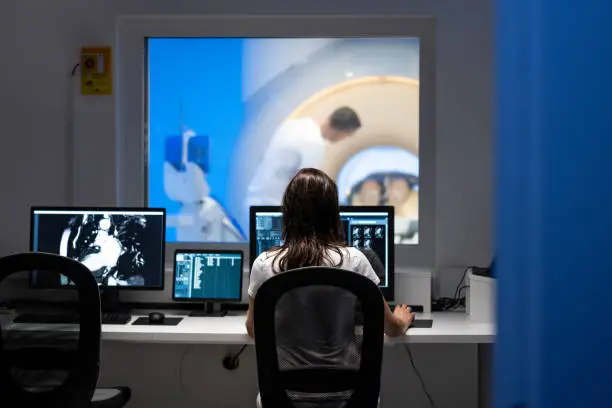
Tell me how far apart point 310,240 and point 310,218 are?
77 millimetres

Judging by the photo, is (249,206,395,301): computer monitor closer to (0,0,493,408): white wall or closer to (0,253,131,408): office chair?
(0,0,493,408): white wall

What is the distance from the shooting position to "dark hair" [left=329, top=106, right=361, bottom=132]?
3439 mm

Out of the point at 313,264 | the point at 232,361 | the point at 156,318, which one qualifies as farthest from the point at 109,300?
the point at 313,264

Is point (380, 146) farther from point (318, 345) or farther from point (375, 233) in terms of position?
point (318, 345)

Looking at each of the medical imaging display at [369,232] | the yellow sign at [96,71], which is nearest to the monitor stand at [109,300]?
the yellow sign at [96,71]

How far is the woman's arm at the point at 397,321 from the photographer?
2.40 metres

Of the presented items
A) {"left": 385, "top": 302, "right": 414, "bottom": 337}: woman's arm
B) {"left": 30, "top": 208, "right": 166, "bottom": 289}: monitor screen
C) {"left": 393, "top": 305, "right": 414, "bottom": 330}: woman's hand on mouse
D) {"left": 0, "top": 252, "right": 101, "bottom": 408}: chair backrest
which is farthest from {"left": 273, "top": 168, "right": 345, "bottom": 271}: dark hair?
{"left": 30, "top": 208, "right": 166, "bottom": 289}: monitor screen

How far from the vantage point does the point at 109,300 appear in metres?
3.16

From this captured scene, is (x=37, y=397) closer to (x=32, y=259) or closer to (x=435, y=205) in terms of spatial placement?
(x=32, y=259)

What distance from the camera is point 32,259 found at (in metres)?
2.06

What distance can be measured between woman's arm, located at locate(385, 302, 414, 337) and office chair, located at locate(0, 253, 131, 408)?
91 centimetres

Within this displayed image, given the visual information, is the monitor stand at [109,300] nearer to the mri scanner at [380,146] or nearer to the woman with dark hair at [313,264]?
the woman with dark hair at [313,264]

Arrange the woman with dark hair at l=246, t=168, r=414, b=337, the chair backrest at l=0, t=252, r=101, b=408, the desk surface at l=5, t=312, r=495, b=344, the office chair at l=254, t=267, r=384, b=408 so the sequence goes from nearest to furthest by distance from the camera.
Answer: the office chair at l=254, t=267, r=384, b=408
the chair backrest at l=0, t=252, r=101, b=408
the woman with dark hair at l=246, t=168, r=414, b=337
the desk surface at l=5, t=312, r=495, b=344

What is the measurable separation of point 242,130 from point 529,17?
2.98 metres
